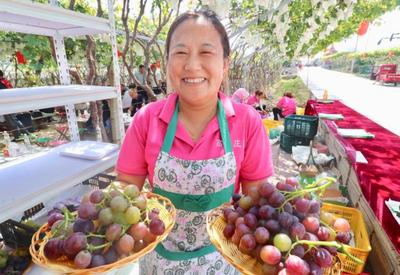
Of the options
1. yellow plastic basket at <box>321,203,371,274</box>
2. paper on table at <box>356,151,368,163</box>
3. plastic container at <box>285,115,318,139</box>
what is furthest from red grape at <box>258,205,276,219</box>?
plastic container at <box>285,115,318,139</box>

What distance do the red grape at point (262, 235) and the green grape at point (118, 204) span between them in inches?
17.9

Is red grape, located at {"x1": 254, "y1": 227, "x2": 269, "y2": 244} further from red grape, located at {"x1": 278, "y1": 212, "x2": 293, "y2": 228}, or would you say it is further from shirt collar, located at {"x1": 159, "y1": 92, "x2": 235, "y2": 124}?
shirt collar, located at {"x1": 159, "y1": 92, "x2": 235, "y2": 124}

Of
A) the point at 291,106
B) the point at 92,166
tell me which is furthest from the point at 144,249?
the point at 291,106

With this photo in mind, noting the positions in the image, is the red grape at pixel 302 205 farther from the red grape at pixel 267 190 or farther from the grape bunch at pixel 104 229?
the grape bunch at pixel 104 229

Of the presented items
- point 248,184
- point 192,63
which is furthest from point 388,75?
point 192,63

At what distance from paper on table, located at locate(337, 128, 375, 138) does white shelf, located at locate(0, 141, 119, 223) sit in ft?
9.79

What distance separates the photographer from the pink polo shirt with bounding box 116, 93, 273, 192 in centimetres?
132

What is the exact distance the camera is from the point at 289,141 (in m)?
5.92

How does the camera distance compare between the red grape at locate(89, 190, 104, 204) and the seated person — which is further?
the seated person

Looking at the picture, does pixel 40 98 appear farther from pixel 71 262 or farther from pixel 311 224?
pixel 311 224

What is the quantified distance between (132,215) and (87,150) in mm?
1396

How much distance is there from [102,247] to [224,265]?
0.82m

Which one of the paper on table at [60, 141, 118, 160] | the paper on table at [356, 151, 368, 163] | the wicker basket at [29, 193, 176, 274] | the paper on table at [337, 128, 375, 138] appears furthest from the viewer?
the paper on table at [337, 128, 375, 138]

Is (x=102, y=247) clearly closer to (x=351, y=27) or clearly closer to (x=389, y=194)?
(x=389, y=194)
